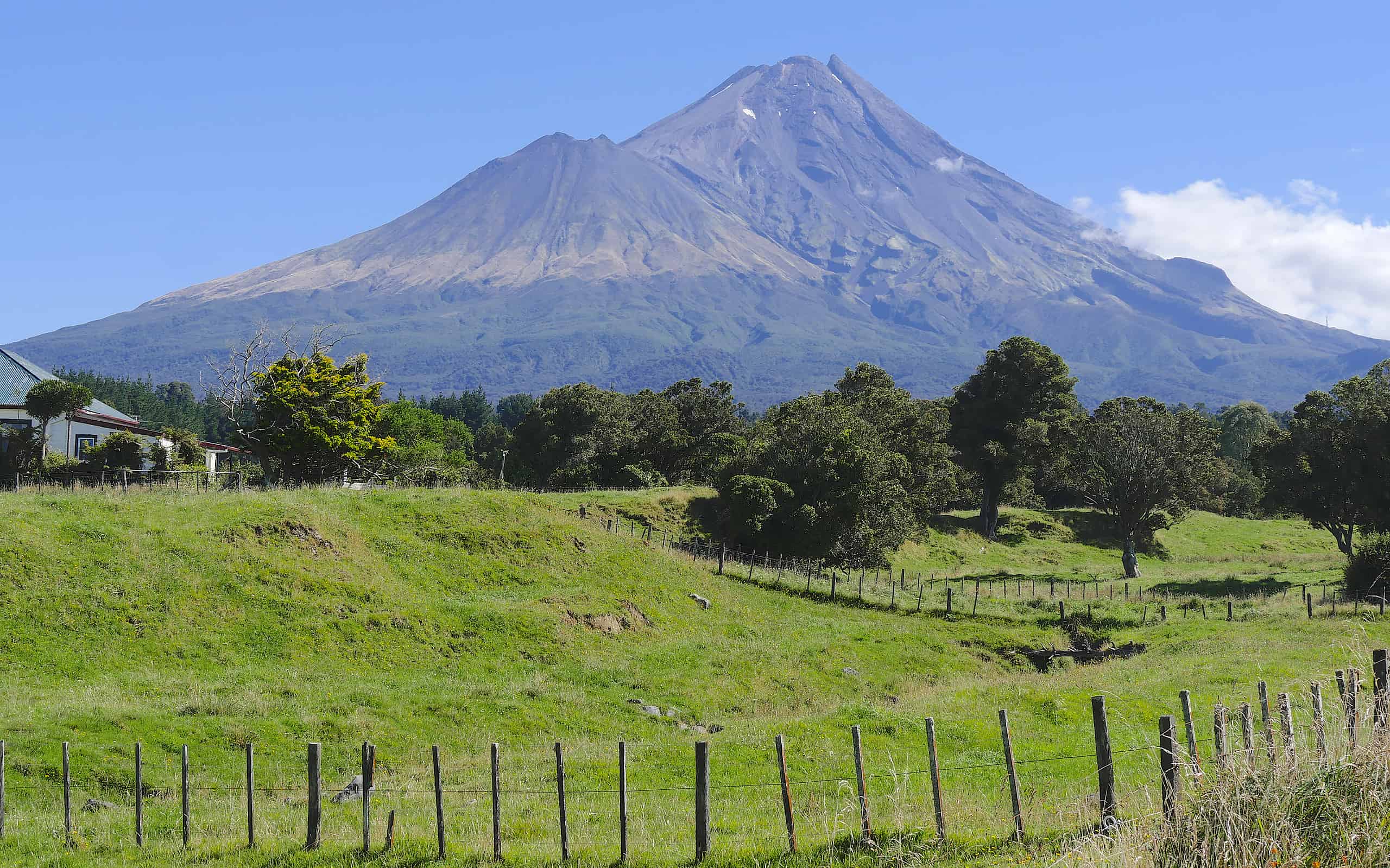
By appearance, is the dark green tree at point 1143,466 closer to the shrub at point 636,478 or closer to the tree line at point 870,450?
the tree line at point 870,450

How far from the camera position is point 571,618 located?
112 ft

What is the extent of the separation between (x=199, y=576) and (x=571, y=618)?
11.3 m

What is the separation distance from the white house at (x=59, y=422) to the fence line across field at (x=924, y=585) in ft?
80.2

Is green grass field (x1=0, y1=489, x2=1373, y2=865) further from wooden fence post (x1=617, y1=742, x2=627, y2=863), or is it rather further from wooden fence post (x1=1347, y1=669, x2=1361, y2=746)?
wooden fence post (x1=1347, y1=669, x2=1361, y2=746)

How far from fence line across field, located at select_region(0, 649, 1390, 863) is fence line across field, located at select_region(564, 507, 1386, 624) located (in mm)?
25723

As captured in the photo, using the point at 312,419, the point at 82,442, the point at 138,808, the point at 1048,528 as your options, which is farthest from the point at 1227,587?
the point at 82,442

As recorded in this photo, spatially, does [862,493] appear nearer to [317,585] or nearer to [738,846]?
[317,585]

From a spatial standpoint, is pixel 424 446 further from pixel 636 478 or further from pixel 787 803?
pixel 787 803

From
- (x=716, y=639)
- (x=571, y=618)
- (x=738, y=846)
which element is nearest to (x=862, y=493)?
(x=716, y=639)

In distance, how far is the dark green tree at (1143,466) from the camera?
62281mm

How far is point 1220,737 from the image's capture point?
1027 cm

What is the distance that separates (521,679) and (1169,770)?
2151cm

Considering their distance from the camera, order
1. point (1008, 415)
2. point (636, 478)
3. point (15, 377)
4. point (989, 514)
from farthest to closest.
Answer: point (1008, 415) < point (989, 514) < point (636, 478) < point (15, 377)

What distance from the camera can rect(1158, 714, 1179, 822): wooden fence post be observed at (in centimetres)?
934
